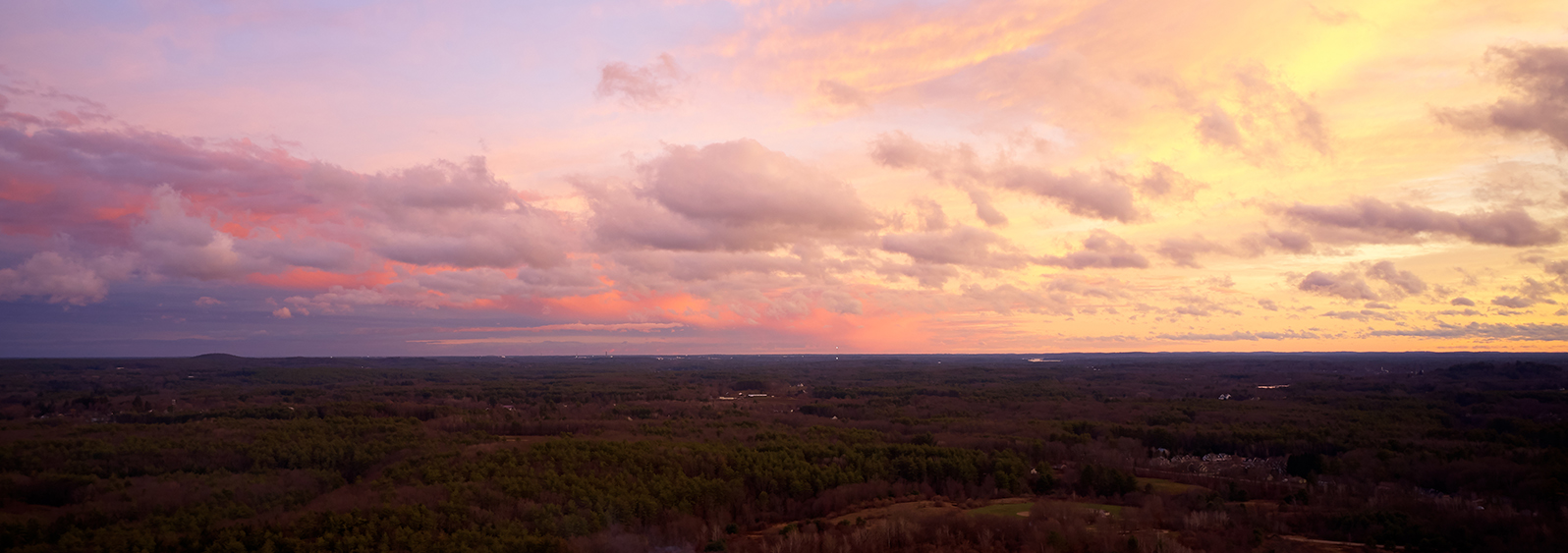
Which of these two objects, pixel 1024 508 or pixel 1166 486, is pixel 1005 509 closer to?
pixel 1024 508

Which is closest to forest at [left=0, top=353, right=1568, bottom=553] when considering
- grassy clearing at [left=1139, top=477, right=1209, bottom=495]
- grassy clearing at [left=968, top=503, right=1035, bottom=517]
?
grassy clearing at [left=1139, top=477, right=1209, bottom=495]

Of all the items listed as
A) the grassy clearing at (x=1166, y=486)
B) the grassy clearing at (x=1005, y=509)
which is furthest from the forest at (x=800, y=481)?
the grassy clearing at (x=1005, y=509)

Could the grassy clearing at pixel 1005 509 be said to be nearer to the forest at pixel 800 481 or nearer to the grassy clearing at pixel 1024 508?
the grassy clearing at pixel 1024 508

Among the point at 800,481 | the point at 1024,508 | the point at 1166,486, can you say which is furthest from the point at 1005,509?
the point at 1166,486

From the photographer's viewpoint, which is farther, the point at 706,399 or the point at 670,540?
the point at 706,399

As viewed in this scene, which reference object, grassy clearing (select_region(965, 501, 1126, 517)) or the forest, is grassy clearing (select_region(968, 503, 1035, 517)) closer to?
grassy clearing (select_region(965, 501, 1126, 517))

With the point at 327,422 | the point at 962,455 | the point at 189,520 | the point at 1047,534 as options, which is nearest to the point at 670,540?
the point at 1047,534

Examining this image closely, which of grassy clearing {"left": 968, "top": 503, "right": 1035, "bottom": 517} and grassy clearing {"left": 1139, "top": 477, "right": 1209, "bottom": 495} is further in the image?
grassy clearing {"left": 1139, "top": 477, "right": 1209, "bottom": 495}

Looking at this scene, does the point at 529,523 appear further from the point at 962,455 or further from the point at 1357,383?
the point at 1357,383
